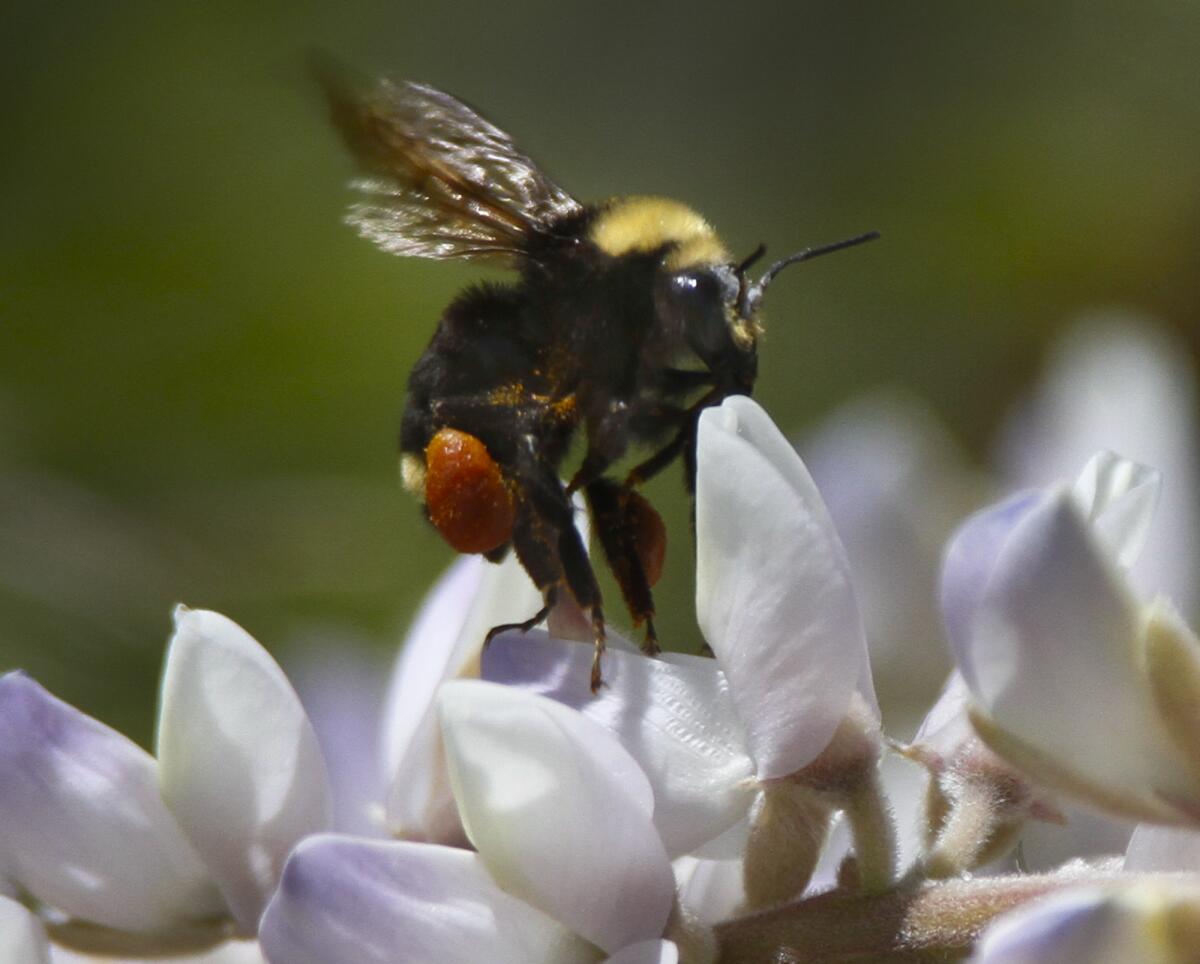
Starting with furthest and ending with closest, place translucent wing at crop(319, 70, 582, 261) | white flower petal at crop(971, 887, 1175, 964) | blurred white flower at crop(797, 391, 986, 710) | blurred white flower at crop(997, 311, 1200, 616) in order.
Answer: blurred white flower at crop(797, 391, 986, 710)
blurred white flower at crop(997, 311, 1200, 616)
translucent wing at crop(319, 70, 582, 261)
white flower petal at crop(971, 887, 1175, 964)

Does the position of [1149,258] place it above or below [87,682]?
above

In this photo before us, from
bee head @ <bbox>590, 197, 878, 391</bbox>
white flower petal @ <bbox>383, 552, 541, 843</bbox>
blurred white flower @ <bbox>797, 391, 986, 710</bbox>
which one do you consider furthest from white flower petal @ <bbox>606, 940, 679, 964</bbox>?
blurred white flower @ <bbox>797, 391, 986, 710</bbox>

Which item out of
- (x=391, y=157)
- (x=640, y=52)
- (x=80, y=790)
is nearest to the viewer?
(x=80, y=790)

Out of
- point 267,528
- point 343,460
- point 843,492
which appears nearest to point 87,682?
point 267,528

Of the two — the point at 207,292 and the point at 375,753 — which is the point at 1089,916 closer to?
the point at 375,753

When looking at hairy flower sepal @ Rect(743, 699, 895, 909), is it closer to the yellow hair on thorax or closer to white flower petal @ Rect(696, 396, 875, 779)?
white flower petal @ Rect(696, 396, 875, 779)

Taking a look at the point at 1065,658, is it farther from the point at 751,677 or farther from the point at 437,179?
the point at 437,179

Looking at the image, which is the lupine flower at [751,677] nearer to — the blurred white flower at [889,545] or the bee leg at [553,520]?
the bee leg at [553,520]
